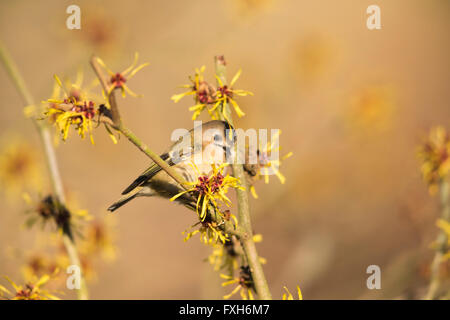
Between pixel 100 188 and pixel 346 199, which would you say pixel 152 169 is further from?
pixel 100 188

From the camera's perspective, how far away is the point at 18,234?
2.88 meters

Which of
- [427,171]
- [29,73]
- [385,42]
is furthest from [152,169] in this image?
[385,42]

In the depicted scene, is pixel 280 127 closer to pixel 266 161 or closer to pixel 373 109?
pixel 373 109

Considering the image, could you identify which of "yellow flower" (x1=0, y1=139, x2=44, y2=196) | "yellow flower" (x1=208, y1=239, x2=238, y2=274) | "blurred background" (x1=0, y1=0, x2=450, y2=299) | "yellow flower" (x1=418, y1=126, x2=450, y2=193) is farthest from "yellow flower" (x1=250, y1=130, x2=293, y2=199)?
"yellow flower" (x1=0, y1=139, x2=44, y2=196)

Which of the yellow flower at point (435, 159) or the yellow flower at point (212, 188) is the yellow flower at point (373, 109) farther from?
the yellow flower at point (212, 188)

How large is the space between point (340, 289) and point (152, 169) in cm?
343

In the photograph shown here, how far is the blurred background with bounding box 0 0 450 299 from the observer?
2.87 meters

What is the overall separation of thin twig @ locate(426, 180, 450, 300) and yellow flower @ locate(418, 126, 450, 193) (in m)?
0.09

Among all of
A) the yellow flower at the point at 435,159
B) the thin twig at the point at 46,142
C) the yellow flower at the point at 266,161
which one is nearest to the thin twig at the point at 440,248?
the yellow flower at the point at 435,159

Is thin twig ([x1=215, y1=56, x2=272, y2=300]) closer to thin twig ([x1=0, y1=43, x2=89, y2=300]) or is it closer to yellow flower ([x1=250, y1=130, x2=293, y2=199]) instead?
yellow flower ([x1=250, y1=130, x2=293, y2=199])

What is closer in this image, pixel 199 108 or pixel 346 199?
pixel 199 108

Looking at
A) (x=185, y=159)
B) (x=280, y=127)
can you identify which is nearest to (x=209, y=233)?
(x=185, y=159)

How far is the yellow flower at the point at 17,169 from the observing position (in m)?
2.65

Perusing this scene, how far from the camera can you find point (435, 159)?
202 cm
